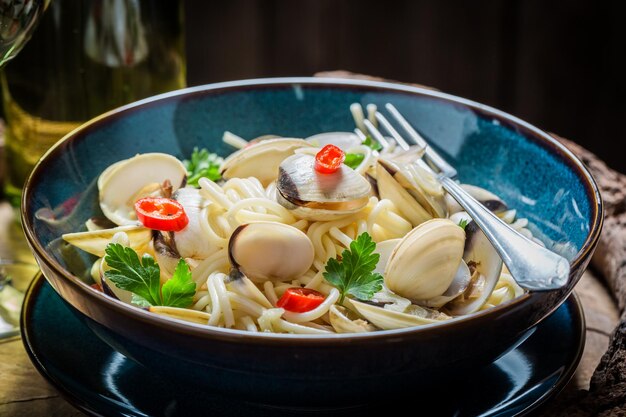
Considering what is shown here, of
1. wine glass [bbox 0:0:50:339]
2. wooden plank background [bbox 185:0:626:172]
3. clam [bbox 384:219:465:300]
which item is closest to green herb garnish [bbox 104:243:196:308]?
clam [bbox 384:219:465:300]

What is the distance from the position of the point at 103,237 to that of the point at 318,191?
39 cm

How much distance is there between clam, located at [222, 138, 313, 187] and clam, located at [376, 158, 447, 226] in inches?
8.2

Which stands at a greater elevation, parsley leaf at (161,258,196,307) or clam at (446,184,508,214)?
clam at (446,184,508,214)

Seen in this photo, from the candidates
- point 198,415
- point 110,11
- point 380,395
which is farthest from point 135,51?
point 380,395

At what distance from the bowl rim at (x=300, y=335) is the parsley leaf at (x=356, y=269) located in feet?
0.88

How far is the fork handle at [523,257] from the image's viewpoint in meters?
1.23

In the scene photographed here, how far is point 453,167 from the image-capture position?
6.36ft

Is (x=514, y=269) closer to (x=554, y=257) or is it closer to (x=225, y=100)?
(x=554, y=257)

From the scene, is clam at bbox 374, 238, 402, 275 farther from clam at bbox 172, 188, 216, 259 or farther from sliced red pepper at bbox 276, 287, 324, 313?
clam at bbox 172, 188, 216, 259

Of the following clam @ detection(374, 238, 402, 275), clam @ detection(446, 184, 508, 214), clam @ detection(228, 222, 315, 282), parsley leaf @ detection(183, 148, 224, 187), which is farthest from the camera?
parsley leaf @ detection(183, 148, 224, 187)

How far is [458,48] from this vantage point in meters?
3.83

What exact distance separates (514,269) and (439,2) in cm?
263

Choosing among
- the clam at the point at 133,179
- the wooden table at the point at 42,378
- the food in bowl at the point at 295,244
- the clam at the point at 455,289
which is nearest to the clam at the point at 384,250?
the food in bowl at the point at 295,244

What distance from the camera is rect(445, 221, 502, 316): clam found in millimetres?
1442
